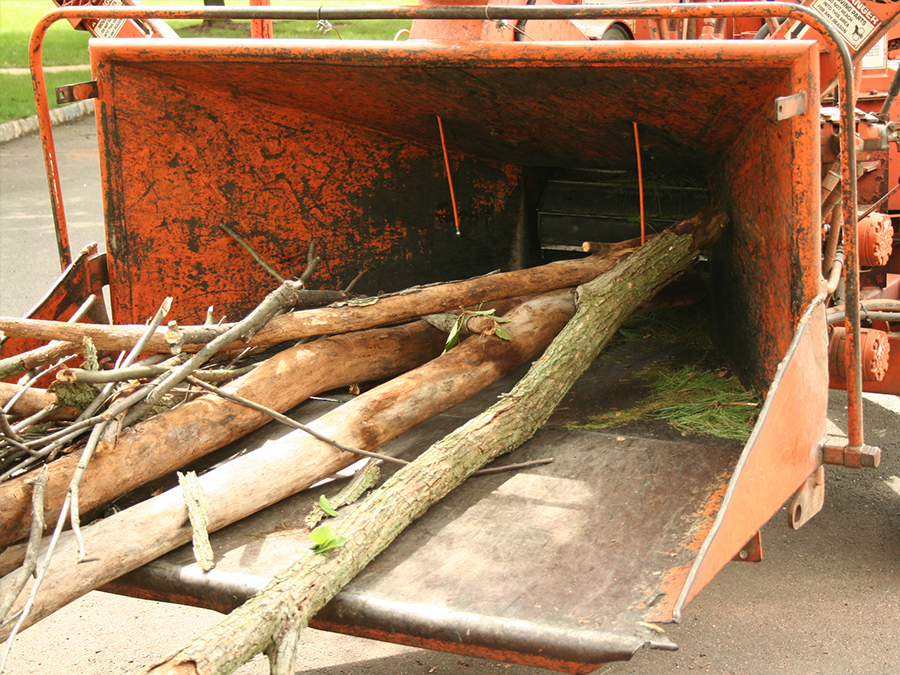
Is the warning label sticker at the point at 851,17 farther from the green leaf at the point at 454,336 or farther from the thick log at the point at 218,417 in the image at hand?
the thick log at the point at 218,417

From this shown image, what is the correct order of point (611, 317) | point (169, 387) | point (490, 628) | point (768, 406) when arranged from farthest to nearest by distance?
point (611, 317), point (169, 387), point (768, 406), point (490, 628)

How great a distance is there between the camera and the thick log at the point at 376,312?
2465 millimetres

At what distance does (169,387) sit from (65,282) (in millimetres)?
1064

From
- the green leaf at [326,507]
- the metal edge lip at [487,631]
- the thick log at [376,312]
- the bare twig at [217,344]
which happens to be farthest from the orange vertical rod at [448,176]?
the metal edge lip at [487,631]

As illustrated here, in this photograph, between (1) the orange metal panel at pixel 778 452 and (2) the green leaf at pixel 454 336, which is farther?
(2) the green leaf at pixel 454 336

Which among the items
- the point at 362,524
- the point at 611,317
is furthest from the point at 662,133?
the point at 362,524

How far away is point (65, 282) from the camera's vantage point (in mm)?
3207

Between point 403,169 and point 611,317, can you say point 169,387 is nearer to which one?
point 611,317

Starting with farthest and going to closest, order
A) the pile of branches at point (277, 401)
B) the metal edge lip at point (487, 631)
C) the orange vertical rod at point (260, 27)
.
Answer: the orange vertical rod at point (260, 27)
the pile of branches at point (277, 401)
the metal edge lip at point (487, 631)

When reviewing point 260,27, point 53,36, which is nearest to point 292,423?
point 260,27

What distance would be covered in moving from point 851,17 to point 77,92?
2.67m

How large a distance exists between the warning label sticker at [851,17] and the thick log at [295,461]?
4.26 ft

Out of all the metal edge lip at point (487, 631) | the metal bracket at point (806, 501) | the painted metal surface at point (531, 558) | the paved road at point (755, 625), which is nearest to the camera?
the metal edge lip at point (487, 631)

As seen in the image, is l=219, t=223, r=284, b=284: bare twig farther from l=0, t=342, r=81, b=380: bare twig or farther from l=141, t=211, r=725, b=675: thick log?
l=141, t=211, r=725, b=675: thick log
